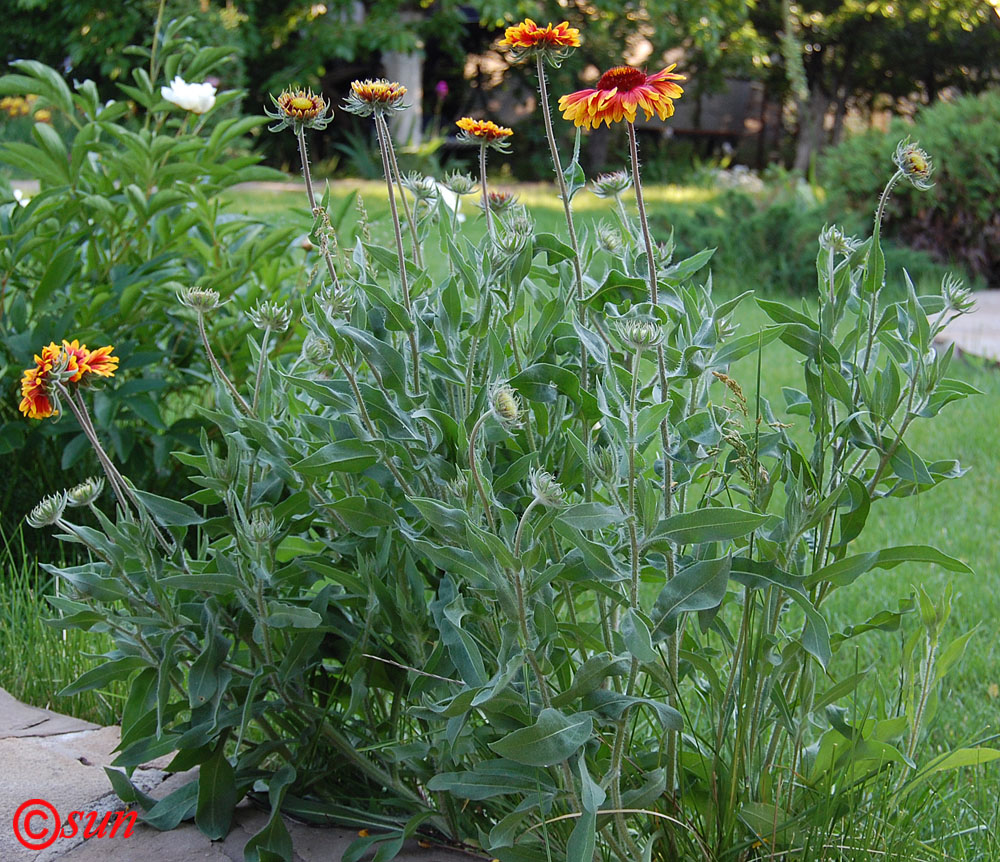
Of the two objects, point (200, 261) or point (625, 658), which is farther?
point (200, 261)

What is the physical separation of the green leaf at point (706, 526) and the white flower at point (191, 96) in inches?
78.2

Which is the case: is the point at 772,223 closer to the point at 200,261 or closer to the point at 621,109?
the point at 200,261

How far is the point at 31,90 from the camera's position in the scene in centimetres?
271

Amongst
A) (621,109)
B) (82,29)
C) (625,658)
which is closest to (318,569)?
(625,658)

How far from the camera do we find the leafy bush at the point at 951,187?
6789 mm

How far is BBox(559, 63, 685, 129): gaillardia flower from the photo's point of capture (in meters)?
1.20

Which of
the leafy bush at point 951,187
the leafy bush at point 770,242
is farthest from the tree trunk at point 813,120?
the leafy bush at point 770,242

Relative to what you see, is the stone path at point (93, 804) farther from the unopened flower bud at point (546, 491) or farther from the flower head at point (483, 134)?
the flower head at point (483, 134)

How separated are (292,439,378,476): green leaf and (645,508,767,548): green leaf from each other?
1.22 feet

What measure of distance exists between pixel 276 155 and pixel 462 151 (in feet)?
7.11

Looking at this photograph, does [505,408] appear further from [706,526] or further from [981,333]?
[981,333]

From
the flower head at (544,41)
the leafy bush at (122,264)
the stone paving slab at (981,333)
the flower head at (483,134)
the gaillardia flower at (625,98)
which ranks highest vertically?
the flower head at (544,41)

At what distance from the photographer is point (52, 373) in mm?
1402

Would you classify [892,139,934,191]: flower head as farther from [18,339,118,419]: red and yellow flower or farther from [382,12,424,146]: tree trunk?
[382,12,424,146]: tree trunk
